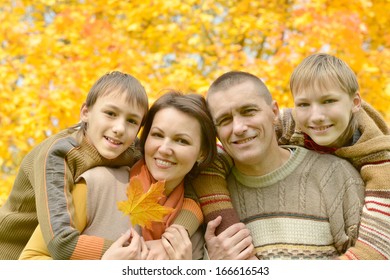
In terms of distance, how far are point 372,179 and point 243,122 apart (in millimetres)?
561

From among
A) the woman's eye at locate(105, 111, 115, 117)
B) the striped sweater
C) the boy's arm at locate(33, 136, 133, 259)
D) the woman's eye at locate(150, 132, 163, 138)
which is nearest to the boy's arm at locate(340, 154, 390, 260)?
the striped sweater

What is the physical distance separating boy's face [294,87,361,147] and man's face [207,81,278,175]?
0.54 feet

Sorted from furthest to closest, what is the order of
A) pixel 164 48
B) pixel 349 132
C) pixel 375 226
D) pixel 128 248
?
pixel 164 48, pixel 349 132, pixel 375 226, pixel 128 248

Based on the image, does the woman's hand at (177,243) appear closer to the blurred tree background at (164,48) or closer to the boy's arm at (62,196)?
the boy's arm at (62,196)

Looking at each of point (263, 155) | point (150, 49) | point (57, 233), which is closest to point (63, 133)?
point (57, 233)

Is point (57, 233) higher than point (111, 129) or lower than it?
lower

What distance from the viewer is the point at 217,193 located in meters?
2.12

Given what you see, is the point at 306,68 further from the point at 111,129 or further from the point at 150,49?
the point at 150,49

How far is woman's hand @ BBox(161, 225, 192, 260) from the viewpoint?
1.93 meters

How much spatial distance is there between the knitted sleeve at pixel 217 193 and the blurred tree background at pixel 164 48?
1794mm

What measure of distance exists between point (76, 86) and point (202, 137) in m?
2.14

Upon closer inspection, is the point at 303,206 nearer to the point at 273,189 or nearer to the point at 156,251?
the point at 273,189

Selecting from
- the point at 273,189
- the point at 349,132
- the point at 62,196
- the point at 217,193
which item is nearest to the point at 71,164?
the point at 62,196

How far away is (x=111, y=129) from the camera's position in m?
2.08
